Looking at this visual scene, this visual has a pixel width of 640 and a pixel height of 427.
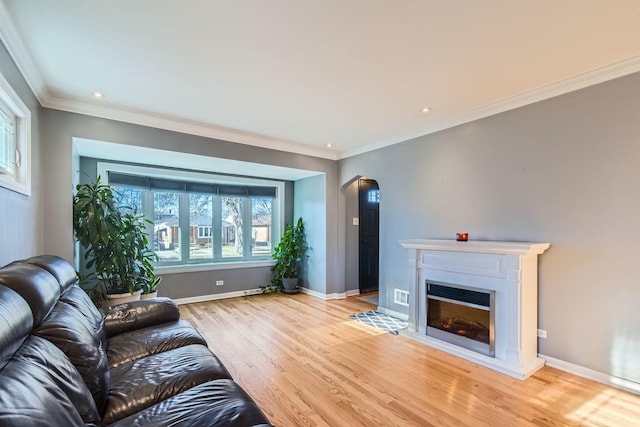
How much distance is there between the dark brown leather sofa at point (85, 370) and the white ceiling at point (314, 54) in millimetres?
1576

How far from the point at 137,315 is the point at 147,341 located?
1.39 feet

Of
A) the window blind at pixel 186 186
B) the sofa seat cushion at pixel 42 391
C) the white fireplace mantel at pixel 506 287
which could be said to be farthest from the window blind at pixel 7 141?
the white fireplace mantel at pixel 506 287

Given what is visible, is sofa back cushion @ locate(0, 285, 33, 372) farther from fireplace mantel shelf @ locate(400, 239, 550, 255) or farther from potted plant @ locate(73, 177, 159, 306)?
fireplace mantel shelf @ locate(400, 239, 550, 255)

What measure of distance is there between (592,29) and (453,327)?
273 centimetres

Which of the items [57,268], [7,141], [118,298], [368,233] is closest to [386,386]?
[57,268]

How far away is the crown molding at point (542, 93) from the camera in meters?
2.37

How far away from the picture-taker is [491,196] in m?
3.21

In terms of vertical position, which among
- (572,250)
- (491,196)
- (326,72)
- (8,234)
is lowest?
(572,250)

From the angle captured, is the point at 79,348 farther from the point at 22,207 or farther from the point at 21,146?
the point at 21,146

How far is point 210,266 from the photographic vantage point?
520cm

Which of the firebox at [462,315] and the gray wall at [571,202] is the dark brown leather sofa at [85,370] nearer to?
the firebox at [462,315]

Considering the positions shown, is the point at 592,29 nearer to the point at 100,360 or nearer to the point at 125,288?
the point at 100,360

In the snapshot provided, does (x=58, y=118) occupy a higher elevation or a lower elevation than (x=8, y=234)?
higher

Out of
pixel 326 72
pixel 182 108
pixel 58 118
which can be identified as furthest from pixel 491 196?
pixel 58 118
